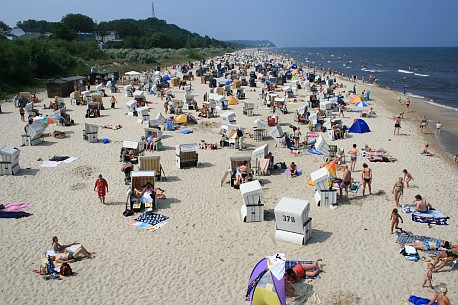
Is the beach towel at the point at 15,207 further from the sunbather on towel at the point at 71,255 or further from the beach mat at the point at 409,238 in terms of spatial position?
the beach mat at the point at 409,238

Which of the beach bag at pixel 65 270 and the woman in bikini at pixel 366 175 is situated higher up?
the woman in bikini at pixel 366 175

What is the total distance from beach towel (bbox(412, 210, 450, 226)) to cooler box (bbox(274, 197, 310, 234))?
3314mm

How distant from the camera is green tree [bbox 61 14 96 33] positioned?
111188 mm


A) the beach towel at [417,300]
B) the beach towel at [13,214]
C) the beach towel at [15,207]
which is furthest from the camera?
the beach towel at [15,207]

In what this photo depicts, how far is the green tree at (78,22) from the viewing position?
4377 inches

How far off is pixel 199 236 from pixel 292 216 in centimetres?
230

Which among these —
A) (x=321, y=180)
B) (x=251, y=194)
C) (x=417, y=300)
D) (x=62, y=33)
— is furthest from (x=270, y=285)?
(x=62, y=33)

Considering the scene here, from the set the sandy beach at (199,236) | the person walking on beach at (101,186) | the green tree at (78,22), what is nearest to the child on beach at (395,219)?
the sandy beach at (199,236)

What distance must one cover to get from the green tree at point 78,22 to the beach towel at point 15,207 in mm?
111830

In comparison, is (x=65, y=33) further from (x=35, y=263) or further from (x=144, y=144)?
(x=35, y=263)

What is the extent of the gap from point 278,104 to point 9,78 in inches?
976

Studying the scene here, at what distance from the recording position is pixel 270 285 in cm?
641

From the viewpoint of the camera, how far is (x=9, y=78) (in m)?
34.2

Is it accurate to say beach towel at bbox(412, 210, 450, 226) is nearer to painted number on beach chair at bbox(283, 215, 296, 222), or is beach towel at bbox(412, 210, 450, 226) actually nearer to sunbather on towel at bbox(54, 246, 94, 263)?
painted number on beach chair at bbox(283, 215, 296, 222)
